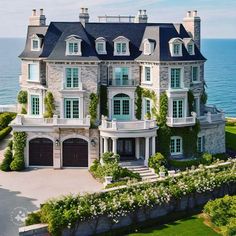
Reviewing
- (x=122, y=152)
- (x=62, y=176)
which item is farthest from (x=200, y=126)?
(x=62, y=176)

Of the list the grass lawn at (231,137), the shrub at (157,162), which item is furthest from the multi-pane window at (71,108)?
the grass lawn at (231,137)

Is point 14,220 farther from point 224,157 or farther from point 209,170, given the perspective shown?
point 224,157

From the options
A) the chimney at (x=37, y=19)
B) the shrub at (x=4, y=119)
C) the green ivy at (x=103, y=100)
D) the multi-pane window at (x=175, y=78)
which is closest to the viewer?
the multi-pane window at (x=175, y=78)

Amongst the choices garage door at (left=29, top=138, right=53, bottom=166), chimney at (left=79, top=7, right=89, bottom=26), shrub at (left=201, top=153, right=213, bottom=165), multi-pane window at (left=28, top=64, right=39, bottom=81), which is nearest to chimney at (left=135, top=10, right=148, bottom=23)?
chimney at (left=79, top=7, right=89, bottom=26)

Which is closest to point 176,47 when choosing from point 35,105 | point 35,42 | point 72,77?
point 72,77

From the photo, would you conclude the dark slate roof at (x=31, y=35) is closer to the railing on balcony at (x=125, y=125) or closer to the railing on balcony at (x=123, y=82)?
the railing on balcony at (x=123, y=82)

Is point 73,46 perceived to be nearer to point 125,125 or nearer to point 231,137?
point 125,125
